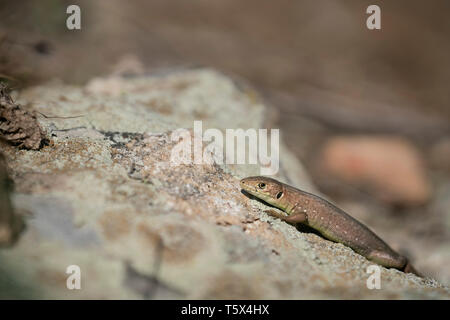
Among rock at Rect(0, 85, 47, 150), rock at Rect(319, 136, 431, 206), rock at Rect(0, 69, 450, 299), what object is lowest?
rock at Rect(0, 69, 450, 299)

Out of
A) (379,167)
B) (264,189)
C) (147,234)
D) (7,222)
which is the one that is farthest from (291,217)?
(379,167)

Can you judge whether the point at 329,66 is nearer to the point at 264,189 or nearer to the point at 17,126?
the point at 264,189

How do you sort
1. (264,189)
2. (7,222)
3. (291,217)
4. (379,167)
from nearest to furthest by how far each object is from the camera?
1. (7,222)
2. (291,217)
3. (264,189)
4. (379,167)

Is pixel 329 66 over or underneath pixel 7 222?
over

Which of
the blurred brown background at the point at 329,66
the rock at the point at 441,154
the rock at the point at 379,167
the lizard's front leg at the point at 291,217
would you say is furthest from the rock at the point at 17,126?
the rock at the point at 441,154

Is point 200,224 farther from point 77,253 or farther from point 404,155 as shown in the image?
point 404,155

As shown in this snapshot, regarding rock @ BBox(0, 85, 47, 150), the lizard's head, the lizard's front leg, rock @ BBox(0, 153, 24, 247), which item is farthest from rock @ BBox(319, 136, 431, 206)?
rock @ BBox(0, 153, 24, 247)

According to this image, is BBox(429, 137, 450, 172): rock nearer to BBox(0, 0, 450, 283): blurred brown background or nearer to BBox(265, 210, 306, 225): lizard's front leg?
BBox(0, 0, 450, 283): blurred brown background
